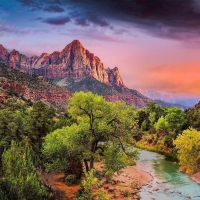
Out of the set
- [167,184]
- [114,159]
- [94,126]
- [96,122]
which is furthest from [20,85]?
[114,159]

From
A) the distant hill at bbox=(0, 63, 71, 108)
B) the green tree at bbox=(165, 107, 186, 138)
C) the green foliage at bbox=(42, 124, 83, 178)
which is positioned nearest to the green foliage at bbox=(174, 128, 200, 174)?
the green foliage at bbox=(42, 124, 83, 178)

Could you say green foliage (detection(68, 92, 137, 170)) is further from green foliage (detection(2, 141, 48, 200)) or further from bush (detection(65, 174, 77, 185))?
green foliage (detection(2, 141, 48, 200))

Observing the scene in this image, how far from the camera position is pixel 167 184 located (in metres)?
51.3

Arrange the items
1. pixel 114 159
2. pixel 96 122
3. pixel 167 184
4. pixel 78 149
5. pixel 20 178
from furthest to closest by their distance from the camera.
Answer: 1. pixel 167 184
2. pixel 96 122
3. pixel 78 149
4. pixel 114 159
5. pixel 20 178

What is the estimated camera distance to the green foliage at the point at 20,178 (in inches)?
1063

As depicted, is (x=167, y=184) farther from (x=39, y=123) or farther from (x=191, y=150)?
(x=39, y=123)

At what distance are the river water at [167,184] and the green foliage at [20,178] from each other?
1970cm

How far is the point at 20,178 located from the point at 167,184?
31.2 meters

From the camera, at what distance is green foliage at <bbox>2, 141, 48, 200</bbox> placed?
27.0m

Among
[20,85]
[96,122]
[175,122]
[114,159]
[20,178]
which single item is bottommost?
[20,178]

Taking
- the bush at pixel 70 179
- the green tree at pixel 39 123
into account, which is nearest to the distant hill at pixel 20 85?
the green tree at pixel 39 123

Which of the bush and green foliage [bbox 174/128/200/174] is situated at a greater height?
green foliage [bbox 174/128/200/174]

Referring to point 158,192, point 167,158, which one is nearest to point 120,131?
point 158,192

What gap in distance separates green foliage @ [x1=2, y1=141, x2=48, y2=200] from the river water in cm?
1970
